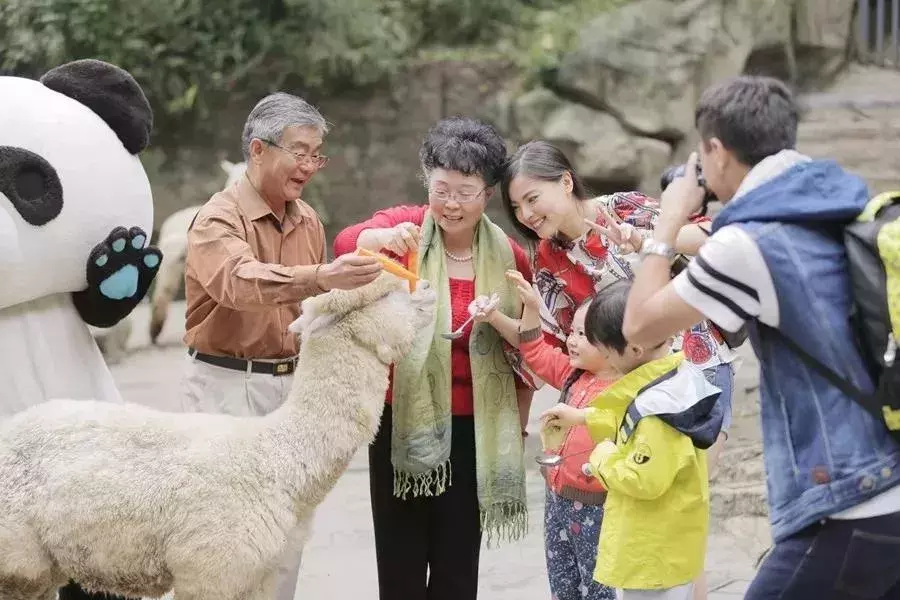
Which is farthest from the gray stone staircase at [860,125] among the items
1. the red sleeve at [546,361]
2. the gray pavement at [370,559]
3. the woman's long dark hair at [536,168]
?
the red sleeve at [546,361]

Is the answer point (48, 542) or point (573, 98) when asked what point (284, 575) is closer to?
point (48, 542)

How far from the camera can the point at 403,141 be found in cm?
1044

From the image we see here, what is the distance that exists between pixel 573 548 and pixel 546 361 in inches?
20.3

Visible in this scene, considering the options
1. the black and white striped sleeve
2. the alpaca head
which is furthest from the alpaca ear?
the black and white striped sleeve

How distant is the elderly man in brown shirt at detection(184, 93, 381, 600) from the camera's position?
11.1ft

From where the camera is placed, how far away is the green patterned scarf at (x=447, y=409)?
340cm

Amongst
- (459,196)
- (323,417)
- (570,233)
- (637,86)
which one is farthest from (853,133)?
(323,417)

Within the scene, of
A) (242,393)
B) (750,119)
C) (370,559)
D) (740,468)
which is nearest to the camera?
(750,119)

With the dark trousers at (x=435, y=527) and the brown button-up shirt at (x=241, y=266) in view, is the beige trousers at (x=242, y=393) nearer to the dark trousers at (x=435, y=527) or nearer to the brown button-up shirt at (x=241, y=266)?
the brown button-up shirt at (x=241, y=266)

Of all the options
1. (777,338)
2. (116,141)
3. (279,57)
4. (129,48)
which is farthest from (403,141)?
(777,338)

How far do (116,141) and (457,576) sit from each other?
5.28 ft

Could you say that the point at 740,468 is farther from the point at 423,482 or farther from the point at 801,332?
the point at 801,332

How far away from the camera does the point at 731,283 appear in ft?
7.50

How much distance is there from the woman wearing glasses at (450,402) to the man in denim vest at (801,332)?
1.10 m
